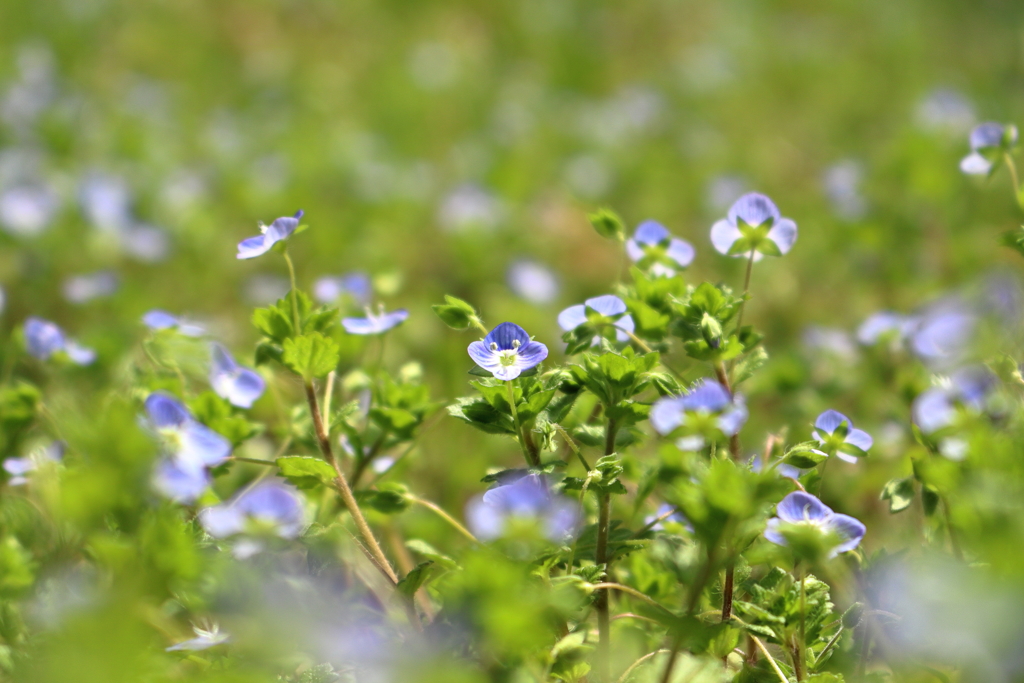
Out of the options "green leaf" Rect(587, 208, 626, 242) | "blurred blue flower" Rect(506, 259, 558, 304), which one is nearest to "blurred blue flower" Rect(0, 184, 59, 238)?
"blurred blue flower" Rect(506, 259, 558, 304)

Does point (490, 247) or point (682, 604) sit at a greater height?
point (682, 604)

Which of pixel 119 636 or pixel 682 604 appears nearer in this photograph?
pixel 119 636

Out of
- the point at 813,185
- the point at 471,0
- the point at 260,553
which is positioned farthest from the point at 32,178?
the point at 471,0

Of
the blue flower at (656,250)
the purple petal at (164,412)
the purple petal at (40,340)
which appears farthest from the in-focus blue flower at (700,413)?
the purple petal at (40,340)

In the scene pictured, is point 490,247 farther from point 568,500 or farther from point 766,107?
point 766,107

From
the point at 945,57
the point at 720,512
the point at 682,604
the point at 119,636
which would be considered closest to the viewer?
the point at 119,636

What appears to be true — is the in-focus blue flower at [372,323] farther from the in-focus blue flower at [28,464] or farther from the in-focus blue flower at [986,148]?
the in-focus blue flower at [986,148]

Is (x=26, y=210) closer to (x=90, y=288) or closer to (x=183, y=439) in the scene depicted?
(x=90, y=288)
